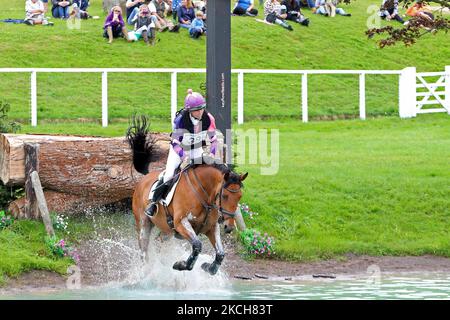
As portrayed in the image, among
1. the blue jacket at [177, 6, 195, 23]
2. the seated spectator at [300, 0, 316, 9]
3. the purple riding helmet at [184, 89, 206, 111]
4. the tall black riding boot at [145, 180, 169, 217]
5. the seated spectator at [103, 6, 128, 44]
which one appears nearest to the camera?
the purple riding helmet at [184, 89, 206, 111]

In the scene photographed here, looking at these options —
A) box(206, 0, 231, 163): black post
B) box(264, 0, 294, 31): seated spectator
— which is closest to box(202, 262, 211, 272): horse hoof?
box(206, 0, 231, 163): black post

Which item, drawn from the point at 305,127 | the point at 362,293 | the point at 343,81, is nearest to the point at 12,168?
the point at 362,293

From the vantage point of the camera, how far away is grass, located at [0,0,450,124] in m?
27.9

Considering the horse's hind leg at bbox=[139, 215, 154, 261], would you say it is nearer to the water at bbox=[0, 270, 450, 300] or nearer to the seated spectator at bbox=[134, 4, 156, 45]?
the water at bbox=[0, 270, 450, 300]

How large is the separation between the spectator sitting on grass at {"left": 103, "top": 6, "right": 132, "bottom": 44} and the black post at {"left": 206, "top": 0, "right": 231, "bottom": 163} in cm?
1393

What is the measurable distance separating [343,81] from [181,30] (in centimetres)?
→ 499

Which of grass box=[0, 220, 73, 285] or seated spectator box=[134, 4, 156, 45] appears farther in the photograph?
seated spectator box=[134, 4, 156, 45]

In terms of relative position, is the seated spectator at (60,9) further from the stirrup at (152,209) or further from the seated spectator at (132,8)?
the stirrup at (152,209)

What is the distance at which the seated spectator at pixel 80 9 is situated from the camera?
34.0m

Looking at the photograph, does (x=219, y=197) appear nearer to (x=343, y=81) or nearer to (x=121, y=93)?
(x=121, y=93)

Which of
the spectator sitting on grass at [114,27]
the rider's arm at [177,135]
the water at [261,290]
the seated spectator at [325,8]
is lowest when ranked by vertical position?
the water at [261,290]

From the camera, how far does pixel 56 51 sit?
1243 inches

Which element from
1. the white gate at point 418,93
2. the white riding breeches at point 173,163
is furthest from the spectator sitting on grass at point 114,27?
the white riding breeches at point 173,163
